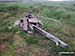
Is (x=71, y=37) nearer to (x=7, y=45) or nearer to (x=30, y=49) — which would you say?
(x=30, y=49)

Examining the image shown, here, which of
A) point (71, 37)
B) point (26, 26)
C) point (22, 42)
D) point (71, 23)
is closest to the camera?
point (22, 42)

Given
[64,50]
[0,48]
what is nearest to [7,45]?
[0,48]

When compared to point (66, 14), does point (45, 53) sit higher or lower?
lower

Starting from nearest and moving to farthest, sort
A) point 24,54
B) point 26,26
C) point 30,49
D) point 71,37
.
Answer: point 24,54, point 30,49, point 71,37, point 26,26

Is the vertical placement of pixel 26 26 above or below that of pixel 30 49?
above

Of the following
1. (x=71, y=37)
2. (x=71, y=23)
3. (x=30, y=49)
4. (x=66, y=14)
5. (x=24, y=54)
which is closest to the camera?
(x=24, y=54)

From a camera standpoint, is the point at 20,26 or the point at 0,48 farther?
the point at 20,26

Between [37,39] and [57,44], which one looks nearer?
[57,44]

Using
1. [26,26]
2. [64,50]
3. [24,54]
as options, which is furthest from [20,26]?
[64,50]

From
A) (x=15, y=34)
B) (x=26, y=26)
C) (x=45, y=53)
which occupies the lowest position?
(x=45, y=53)

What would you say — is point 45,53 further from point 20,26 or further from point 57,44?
point 20,26
